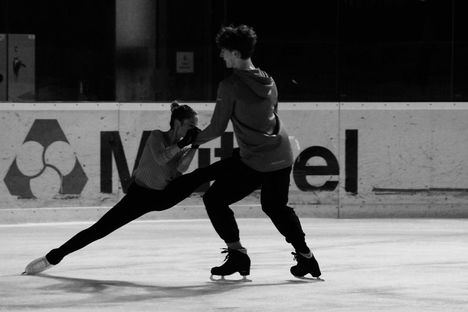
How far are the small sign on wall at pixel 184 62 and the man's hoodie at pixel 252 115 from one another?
19.5 ft

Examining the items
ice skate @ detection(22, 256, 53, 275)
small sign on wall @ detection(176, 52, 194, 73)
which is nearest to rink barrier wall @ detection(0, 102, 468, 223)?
small sign on wall @ detection(176, 52, 194, 73)

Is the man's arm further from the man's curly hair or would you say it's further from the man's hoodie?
the man's curly hair

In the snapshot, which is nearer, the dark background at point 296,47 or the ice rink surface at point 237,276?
the ice rink surface at point 237,276

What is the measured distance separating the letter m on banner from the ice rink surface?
20.6 inches

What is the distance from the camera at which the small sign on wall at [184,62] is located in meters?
14.7

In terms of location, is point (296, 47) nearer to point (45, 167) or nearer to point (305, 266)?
point (45, 167)

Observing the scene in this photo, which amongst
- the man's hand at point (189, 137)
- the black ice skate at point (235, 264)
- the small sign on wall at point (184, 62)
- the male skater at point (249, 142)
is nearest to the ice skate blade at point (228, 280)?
the black ice skate at point (235, 264)

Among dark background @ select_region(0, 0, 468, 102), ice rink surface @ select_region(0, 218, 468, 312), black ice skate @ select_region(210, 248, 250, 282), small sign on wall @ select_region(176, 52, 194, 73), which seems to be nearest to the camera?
ice rink surface @ select_region(0, 218, 468, 312)

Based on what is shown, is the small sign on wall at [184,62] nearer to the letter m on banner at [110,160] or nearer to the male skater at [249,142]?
the letter m on banner at [110,160]

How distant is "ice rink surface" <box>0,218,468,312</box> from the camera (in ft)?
26.4

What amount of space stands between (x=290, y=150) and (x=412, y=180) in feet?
18.9

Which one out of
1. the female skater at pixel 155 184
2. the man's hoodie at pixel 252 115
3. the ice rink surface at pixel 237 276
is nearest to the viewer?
the ice rink surface at pixel 237 276

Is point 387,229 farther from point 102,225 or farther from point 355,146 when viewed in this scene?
point 102,225

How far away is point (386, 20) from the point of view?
1519 cm
